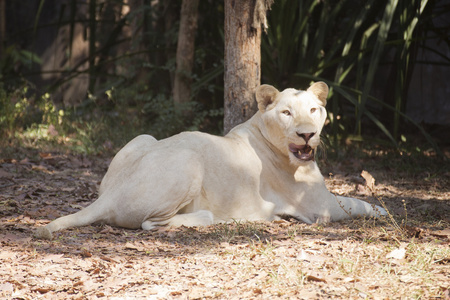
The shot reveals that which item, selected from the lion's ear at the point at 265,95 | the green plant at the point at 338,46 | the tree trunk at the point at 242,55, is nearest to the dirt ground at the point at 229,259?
the lion's ear at the point at 265,95

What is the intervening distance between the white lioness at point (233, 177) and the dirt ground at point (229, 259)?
134 mm

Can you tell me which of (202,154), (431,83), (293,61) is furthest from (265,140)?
(431,83)

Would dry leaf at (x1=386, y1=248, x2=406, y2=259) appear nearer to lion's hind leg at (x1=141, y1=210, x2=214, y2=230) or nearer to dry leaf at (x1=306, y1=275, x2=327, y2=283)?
dry leaf at (x1=306, y1=275, x2=327, y2=283)

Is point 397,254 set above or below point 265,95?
below

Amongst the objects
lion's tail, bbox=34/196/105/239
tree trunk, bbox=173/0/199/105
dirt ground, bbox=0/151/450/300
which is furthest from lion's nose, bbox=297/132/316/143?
tree trunk, bbox=173/0/199/105

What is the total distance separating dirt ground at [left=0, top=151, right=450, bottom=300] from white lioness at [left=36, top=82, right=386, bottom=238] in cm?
13

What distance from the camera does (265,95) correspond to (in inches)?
182

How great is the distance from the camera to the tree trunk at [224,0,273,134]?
544cm

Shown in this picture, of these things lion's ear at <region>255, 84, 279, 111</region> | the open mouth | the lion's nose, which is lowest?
the open mouth

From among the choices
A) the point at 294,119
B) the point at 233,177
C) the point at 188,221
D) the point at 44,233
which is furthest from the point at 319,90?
the point at 44,233

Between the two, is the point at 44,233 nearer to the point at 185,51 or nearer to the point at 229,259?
the point at 229,259

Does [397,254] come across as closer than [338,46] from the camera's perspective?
Yes

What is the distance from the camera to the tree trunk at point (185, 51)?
7.71 m

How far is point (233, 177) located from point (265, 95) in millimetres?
735
